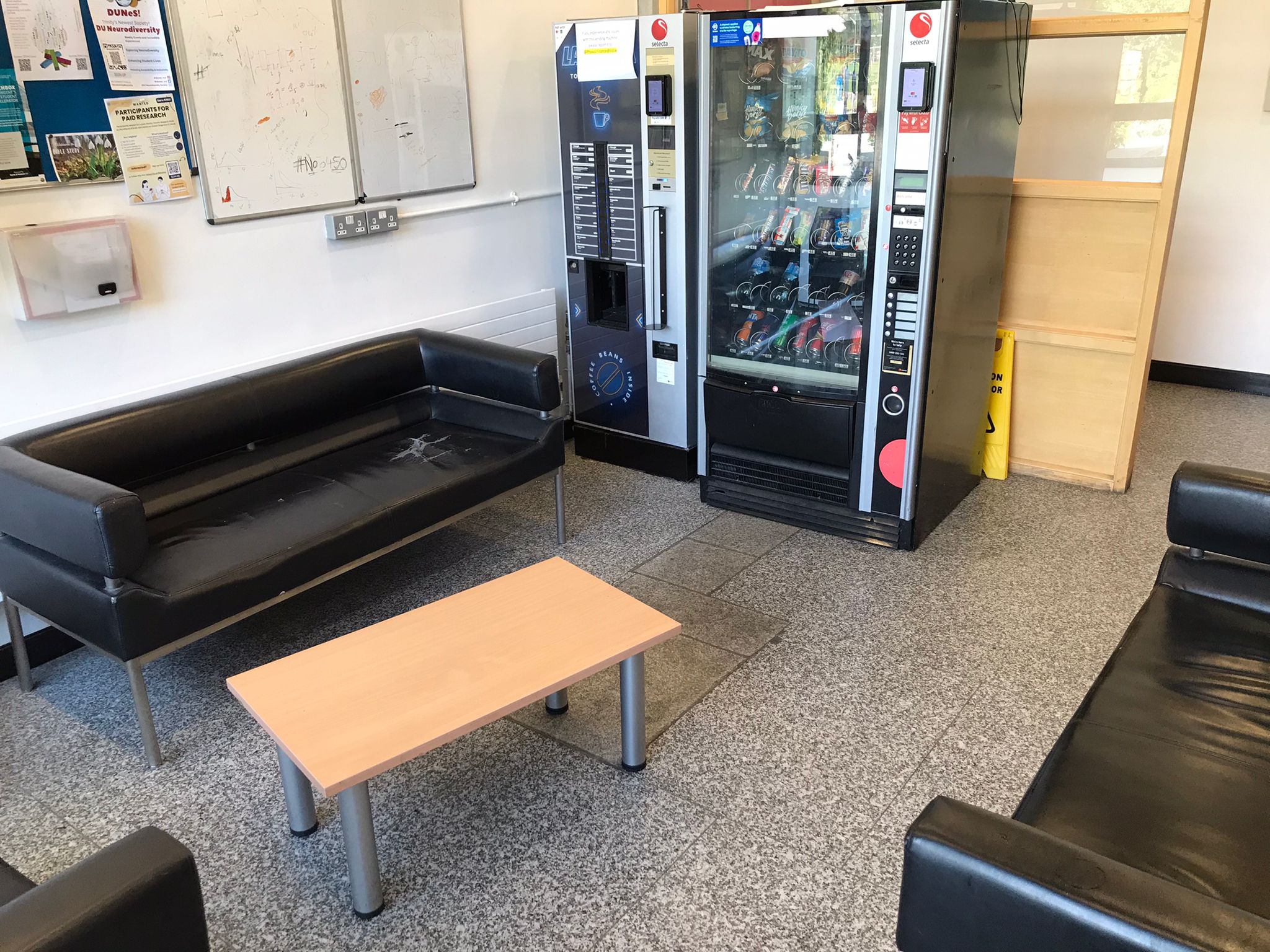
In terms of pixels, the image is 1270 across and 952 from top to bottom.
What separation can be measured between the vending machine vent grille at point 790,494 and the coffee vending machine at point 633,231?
281 millimetres

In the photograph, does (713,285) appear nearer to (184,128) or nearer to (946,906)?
(184,128)

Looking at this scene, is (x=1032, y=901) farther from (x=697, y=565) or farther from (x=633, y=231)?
(x=633, y=231)

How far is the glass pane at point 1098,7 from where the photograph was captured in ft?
15.3

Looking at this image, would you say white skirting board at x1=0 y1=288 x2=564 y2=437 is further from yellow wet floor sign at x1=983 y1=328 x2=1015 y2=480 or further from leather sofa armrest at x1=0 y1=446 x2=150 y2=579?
yellow wet floor sign at x1=983 y1=328 x2=1015 y2=480

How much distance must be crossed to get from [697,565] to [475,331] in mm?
1450

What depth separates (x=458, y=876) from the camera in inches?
85.3

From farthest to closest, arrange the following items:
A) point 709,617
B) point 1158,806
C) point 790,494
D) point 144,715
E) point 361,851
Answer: point 790,494
point 709,617
point 144,715
point 361,851
point 1158,806

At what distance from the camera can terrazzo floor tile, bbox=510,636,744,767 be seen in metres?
2.61

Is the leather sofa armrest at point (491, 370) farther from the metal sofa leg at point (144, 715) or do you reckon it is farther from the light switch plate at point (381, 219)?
the metal sofa leg at point (144, 715)

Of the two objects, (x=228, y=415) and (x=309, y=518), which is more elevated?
(x=228, y=415)

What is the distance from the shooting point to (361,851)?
2.00m

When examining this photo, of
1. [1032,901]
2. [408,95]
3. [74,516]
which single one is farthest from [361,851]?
[408,95]

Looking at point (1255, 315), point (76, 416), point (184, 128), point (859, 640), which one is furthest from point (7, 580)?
point (1255, 315)

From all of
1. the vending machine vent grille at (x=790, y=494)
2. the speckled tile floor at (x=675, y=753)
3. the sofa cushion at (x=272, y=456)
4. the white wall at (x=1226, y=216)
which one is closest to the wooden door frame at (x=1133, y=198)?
the speckled tile floor at (x=675, y=753)
